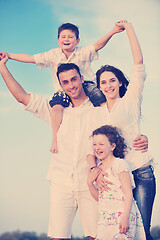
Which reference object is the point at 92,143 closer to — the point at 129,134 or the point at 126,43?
the point at 129,134

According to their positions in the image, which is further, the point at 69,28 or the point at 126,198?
the point at 69,28

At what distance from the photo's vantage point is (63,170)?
8.04 ft

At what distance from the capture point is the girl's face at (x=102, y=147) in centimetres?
236

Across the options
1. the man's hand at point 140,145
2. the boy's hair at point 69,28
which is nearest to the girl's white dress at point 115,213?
the man's hand at point 140,145

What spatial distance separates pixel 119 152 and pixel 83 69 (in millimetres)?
744

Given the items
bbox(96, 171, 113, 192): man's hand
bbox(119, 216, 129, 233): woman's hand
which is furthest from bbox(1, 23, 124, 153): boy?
bbox(119, 216, 129, 233): woman's hand

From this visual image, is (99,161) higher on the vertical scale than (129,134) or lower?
lower

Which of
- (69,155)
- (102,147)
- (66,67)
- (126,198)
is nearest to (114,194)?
(126,198)

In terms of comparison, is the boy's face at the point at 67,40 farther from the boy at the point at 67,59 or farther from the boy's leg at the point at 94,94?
→ the boy's leg at the point at 94,94

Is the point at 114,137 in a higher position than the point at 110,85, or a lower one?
lower

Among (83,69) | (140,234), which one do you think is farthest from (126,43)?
(140,234)

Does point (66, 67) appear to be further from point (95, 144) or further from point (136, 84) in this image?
point (95, 144)

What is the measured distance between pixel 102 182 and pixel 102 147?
0.23 m

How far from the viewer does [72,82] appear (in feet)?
8.48
